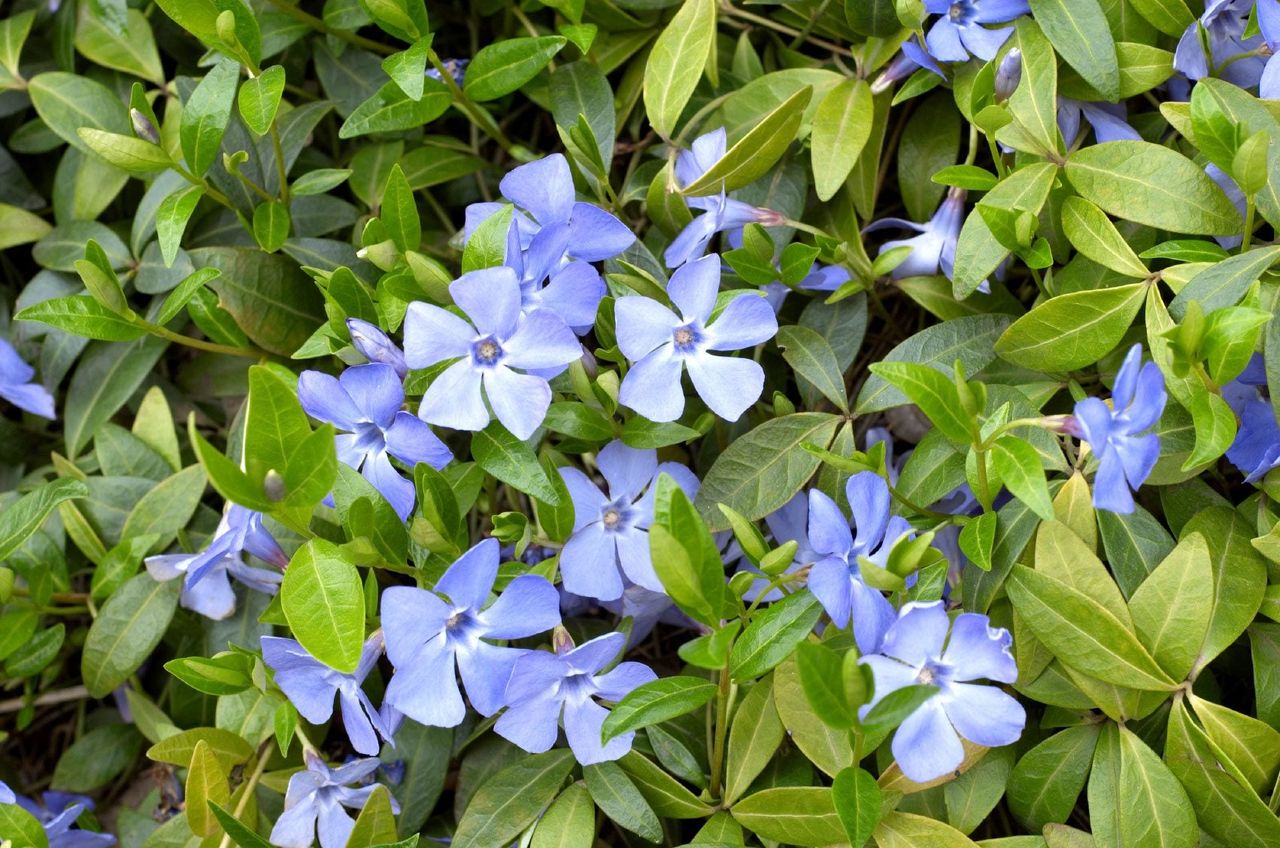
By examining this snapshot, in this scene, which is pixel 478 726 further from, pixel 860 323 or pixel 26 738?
pixel 26 738

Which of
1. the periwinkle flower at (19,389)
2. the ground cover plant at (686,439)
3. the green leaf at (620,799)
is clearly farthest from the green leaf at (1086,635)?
the periwinkle flower at (19,389)

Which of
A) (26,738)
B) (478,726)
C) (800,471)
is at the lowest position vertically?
(26,738)

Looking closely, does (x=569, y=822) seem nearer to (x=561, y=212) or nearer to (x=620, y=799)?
(x=620, y=799)

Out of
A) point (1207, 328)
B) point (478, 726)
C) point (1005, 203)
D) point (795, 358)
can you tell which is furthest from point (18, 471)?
point (1207, 328)

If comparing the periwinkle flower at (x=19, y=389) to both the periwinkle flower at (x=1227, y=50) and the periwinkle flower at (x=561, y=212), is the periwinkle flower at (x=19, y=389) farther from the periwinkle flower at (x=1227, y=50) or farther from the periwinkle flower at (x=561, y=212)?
the periwinkle flower at (x=1227, y=50)

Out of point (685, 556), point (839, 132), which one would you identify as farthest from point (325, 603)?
point (839, 132)

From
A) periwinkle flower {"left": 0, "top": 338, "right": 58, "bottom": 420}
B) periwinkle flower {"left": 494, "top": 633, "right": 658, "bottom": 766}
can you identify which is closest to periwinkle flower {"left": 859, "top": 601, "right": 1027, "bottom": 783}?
periwinkle flower {"left": 494, "top": 633, "right": 658, "bottom": 766}
